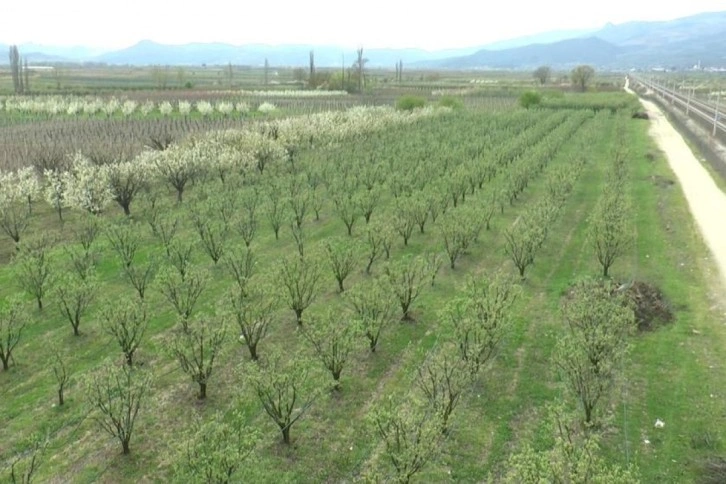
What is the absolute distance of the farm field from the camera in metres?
12.3

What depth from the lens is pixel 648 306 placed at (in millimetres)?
19484

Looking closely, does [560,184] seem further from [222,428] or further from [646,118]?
[646,118]

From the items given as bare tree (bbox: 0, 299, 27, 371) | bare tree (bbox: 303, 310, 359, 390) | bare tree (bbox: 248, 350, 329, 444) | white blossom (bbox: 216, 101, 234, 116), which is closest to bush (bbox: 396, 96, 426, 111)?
white blossom (bbox: 216, 101, 234, 116)

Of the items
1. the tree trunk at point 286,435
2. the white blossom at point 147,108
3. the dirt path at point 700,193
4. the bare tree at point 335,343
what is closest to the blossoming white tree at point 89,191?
the bare tree at point 335,343

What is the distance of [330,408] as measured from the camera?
14.3 meters

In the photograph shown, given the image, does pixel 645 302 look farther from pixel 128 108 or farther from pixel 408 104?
pixel 128 108

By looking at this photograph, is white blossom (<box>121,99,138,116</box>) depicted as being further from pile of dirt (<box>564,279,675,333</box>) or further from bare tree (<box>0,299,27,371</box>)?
pile of dirt (<box>564,279,675,333</box>)

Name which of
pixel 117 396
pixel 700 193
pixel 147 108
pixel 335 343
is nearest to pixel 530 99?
pixel 700 193

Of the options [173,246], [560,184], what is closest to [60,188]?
[173,246]

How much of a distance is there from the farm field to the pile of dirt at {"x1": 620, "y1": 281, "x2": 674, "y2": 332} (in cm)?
31

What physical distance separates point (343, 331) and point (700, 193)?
99.6ft

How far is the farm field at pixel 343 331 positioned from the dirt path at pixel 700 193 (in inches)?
33.6

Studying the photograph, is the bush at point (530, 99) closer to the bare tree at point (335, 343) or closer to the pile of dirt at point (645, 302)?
the pile of dirt at point (645, 302)

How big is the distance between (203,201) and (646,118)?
66.2 meters
